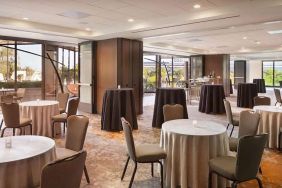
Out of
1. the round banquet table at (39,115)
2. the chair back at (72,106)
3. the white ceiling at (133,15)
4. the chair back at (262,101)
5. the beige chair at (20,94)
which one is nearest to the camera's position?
the white ceiling at (133,15)

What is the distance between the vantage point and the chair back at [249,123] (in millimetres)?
3828

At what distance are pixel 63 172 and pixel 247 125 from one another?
10.0 feet

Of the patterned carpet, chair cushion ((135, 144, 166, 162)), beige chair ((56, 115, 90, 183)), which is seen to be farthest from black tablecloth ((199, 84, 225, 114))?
beige chair ((56, 115, 90, 183))

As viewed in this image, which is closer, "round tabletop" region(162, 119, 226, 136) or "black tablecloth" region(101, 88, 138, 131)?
"round tabletop" region(162, 119, 226, 136)

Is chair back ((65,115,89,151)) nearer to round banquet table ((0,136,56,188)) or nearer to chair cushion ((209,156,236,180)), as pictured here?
round banquet table ((0,136,56,188))

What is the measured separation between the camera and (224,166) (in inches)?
111

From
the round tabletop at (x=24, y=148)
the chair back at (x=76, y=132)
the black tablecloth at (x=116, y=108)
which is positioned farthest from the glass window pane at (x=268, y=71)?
the round tabletop at (x=24, y=148)

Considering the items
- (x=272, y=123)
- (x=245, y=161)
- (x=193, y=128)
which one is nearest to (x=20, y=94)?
(x=193, y=128)

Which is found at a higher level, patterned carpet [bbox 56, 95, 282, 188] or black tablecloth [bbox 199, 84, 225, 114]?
black tablecloth [bbox 199, 84, 225, 114]

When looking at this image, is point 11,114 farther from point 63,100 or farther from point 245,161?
point 245,161

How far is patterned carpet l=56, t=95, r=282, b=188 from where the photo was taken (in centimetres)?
358

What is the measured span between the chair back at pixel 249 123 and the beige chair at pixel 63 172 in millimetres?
2769

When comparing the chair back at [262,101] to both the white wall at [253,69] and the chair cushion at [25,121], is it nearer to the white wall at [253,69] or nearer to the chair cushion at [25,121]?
the chair cushion at [25,121]

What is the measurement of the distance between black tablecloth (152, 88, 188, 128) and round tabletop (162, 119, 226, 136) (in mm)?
3118
